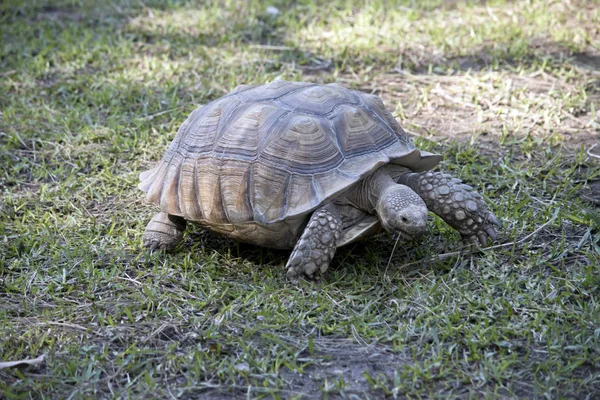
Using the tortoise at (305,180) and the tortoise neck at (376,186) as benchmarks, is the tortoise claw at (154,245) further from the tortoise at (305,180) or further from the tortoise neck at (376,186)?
the tortoise neck at (376,186)

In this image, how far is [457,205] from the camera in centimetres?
326

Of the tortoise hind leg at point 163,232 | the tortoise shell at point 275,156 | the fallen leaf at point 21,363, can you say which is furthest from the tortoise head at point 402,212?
the fallen leaf at point 21,363

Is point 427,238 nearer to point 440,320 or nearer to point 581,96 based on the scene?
point 440,320

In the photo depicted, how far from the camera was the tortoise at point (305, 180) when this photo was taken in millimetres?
3117

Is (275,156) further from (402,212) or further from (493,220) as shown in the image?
(493,220)

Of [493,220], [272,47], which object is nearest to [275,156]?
[493,220]

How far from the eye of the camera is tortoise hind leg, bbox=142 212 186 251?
11.5 ft

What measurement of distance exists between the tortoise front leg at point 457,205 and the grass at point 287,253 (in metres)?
0.10

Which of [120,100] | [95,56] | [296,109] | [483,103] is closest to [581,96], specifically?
[483,103]

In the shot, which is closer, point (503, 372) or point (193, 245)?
point (503, 372)

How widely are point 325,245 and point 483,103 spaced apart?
230 cm

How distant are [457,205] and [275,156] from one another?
0.86 m

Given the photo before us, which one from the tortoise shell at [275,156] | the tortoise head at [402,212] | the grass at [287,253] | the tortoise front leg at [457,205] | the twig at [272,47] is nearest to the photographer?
the grass at [287,253]

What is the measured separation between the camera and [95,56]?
588 cm
